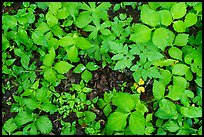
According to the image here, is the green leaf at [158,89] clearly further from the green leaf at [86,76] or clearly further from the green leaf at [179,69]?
the green leaf at [86,76]

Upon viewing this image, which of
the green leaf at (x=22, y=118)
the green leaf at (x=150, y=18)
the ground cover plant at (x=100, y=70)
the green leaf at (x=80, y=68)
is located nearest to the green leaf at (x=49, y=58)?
the ground cover plant at (x=100, y=70)

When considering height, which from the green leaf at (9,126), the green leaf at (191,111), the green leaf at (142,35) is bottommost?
the green leaf at (9,126)

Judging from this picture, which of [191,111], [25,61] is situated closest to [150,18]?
[191,111]

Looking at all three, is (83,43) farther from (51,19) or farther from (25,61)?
(25,61)

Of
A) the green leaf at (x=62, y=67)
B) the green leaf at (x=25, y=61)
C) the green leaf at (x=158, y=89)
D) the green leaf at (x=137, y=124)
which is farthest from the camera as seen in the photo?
the green leaf at (x=25, y=61)

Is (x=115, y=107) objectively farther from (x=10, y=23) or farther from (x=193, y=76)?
(x=10, y=23)

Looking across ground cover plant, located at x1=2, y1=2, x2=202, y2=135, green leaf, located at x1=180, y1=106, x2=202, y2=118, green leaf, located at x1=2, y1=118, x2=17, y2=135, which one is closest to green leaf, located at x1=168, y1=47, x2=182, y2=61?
ground cover plant, located at x1=2, y1=2, x2=202, y2=135
